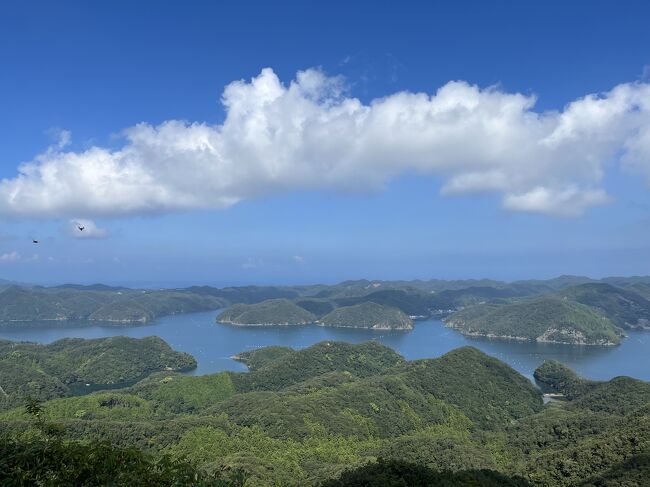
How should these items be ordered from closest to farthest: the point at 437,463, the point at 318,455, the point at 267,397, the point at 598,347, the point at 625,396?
the point at 437,463
the point at 318,455
the point at 267,397
the point at 625,396
the point at 598,347

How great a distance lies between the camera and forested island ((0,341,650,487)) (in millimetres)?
13414

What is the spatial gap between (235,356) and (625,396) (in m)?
115

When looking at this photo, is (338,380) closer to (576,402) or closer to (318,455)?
(318,455)

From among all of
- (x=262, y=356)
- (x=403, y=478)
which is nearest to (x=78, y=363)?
(x=262, y=356)

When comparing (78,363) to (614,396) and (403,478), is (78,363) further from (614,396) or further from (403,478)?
(614,396)

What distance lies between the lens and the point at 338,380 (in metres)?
92.2

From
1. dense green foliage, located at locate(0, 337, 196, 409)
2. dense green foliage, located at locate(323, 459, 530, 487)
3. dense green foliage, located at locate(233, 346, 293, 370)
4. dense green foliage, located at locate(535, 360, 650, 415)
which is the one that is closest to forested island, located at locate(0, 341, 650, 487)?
dense green foliage, located at locate(323, 459, 530, 487)

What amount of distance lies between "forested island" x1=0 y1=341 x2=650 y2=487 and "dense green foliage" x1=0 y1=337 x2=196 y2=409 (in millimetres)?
3677

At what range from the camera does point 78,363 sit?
13025 cm

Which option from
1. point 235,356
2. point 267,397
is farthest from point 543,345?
point 267,397

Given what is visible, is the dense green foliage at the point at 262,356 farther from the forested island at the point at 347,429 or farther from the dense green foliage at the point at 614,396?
the dense green foliage at the point at 614,396

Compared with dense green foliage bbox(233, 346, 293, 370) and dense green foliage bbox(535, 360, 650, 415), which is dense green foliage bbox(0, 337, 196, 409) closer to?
dense green foliage bbox(233, 346, 293, 370)

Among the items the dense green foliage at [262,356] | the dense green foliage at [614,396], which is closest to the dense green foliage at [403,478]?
the dense green foliage at [614,396]

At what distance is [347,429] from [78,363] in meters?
96.5
